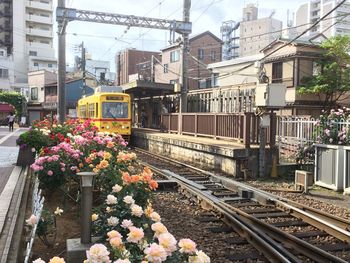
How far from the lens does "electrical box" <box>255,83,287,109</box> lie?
13.8 metres

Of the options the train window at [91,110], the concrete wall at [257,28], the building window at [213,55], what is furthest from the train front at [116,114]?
the concrete wall at [257,28]

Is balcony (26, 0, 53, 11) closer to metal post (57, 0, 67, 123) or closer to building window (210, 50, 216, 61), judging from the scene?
building window (210, 50, 216, 61)

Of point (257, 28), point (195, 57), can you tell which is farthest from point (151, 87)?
point (257, 28)

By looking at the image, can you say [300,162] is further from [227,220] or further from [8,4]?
[8,4]

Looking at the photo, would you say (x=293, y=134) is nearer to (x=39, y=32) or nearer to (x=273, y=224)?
(x=273, y=224)

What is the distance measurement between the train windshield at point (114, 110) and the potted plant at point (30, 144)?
10.2 meters

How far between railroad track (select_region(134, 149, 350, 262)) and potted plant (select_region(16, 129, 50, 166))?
4583 millimetres

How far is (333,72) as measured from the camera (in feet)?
81.7

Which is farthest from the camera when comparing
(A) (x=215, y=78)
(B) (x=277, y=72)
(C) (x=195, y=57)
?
(C) (x=195, y=57)

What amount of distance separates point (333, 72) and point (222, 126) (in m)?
10.7

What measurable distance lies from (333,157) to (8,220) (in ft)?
28.0

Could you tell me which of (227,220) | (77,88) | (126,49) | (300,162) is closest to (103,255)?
(227,220)

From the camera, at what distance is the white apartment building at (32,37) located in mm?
76688

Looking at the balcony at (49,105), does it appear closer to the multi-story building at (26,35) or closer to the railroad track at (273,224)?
the multi-story building at (26,35)
